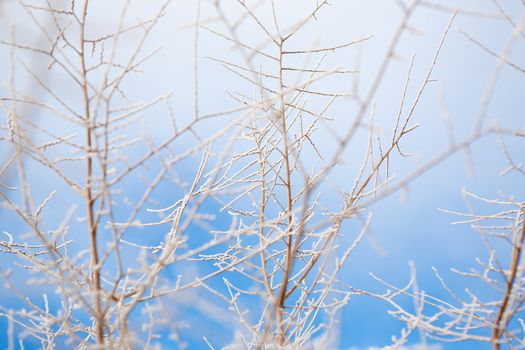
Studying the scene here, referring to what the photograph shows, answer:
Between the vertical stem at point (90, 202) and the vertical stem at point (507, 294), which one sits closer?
the vertical stem at point (90, 202)

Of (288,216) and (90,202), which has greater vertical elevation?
(288,216)

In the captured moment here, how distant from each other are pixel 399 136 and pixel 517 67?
0.80 metres

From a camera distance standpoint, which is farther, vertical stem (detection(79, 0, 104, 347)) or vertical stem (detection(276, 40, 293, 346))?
vertical stem (detection(276, 40, 293, 346))

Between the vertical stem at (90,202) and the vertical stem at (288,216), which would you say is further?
the vertical stem at (288,216)

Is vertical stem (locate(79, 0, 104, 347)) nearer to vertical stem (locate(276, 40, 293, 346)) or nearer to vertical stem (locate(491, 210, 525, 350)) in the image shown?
vertical stem (locate(276, 40, 293, 346))

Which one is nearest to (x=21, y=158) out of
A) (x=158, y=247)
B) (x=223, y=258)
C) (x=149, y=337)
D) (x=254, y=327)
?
(x=149, y=337)

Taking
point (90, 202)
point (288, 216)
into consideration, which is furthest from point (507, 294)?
point (90, 202)

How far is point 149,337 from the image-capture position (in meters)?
2.12

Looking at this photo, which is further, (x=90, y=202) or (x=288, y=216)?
(x=288, y=216)

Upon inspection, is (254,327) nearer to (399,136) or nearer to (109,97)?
(399,136)

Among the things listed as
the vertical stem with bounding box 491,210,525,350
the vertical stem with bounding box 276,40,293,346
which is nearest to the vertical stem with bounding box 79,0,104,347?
the vertical stem with bounding box 276,40,293,346

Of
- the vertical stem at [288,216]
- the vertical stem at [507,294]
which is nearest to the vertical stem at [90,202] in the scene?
the vertical stem at [288,216]

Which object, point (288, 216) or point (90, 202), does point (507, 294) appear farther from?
point (90, 202)

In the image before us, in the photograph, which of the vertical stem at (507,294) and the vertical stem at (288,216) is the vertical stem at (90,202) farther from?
the vertical stem at (507,294)
